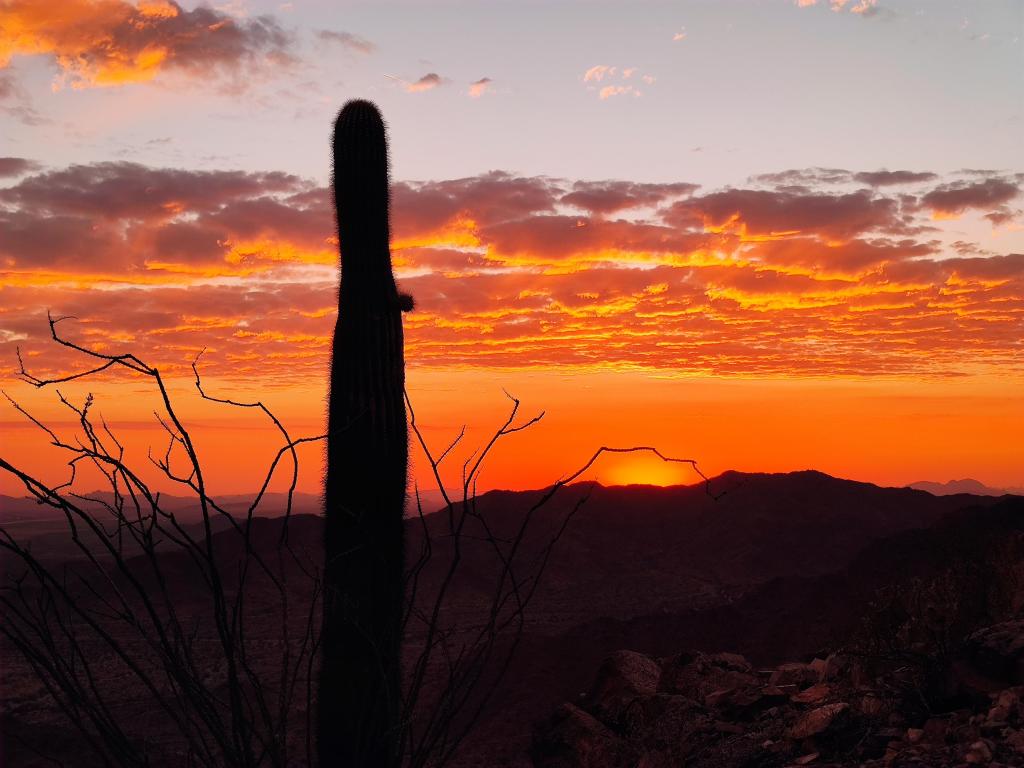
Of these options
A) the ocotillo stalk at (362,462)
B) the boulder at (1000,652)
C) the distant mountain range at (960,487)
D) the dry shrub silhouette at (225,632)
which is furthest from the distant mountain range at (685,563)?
the distant mountain range at (960,487)

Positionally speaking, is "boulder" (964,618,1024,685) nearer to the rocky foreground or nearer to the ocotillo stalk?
the rocky foreground

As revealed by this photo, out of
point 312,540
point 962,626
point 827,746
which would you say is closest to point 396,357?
point 827,746

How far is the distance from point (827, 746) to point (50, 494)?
6655mm

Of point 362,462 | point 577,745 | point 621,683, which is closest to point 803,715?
point 577,745

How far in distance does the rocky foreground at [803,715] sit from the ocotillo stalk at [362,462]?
11.7 feet

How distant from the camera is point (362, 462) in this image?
6.90 meters

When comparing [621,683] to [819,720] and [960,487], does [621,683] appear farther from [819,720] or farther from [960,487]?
[960,487]

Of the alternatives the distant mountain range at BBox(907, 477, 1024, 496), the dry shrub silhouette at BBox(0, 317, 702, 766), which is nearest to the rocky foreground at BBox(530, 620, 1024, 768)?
the dry shrub silhouette at BBox(0, 317, 702, 766)

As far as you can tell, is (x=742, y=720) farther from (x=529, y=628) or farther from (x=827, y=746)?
(x=529, y=628)

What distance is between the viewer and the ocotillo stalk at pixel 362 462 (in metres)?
6.82

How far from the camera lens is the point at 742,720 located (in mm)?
9344

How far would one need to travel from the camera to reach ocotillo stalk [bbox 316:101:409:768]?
6.82 metres

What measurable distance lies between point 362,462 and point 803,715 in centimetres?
457

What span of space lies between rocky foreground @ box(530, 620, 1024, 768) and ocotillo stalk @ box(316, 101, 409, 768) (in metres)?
3.56
